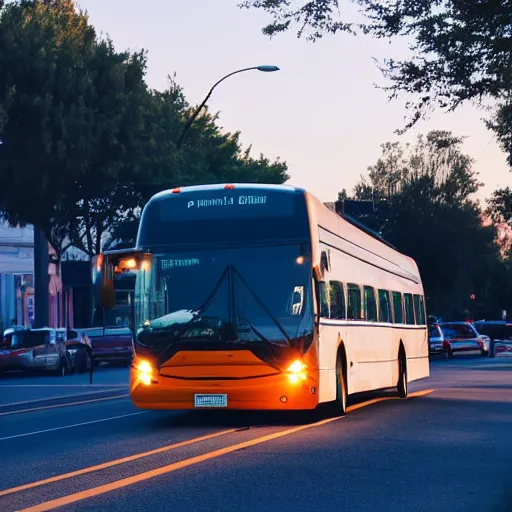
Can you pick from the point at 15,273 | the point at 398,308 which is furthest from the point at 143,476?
the point at 15,273

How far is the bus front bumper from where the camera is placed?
18.4 m

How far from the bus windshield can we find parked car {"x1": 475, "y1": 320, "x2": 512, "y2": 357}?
1910 inches

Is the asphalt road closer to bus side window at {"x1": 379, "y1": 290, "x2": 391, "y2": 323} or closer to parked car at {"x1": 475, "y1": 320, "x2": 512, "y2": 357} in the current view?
bus side window at {"x1": 379, "y1": 290, "x2": 391, "y2": 323}

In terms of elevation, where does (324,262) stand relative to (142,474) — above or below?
above

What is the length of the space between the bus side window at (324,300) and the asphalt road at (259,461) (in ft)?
4.85

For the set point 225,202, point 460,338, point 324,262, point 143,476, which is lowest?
point 143,476

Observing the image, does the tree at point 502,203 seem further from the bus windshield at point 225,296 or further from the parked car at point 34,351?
the bus windshield at point 225,296

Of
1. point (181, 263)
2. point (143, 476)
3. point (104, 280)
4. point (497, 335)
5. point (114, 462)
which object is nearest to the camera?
point (143, 476)

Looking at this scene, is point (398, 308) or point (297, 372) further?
point (398, 308)

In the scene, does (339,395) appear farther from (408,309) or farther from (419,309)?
(419,309)

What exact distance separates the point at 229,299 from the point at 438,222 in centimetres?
7609

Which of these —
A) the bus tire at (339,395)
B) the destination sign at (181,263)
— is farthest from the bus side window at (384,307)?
the destination sign at (181,263)

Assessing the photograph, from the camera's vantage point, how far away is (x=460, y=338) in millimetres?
65062

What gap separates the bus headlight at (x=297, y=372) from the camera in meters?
18.5
